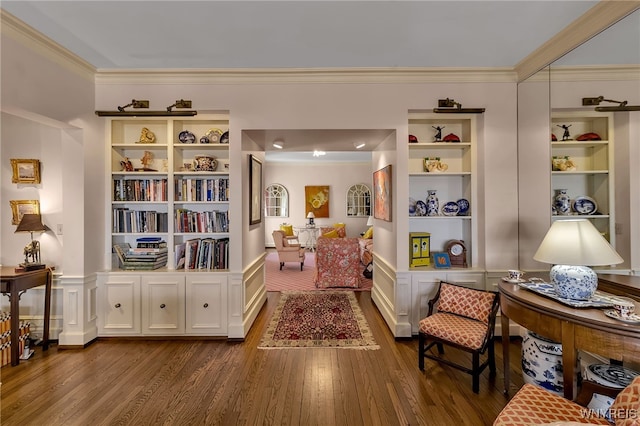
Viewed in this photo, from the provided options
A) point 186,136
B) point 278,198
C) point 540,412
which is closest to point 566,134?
point 540,412

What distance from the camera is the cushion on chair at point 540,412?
133 cm

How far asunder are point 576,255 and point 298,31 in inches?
100

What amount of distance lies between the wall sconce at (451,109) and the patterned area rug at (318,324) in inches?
101

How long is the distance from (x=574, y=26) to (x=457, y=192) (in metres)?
1.77

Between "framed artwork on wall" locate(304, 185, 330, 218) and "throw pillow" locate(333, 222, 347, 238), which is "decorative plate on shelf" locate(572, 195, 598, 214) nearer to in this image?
"throw pillow" locate(333, 222, 347, 238)

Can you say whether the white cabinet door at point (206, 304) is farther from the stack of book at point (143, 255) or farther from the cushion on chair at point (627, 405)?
the cushion on chair at point (627, 405)

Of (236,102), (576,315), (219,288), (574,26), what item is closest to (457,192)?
(574,26)

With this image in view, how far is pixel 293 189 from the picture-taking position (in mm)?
9320

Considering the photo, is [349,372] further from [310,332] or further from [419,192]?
[419,192]

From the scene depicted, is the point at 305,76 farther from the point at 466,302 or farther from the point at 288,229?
the point at 288,229

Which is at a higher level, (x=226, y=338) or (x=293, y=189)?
(x=293, y=189)

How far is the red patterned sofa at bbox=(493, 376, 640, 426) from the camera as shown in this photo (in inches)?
47.0

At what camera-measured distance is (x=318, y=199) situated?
9250 millimetres

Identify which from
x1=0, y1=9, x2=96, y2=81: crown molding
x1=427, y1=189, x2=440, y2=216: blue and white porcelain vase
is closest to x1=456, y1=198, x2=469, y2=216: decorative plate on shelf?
x1=427, y1=189, x2=440, y2=216: blue and white porcelain vase
